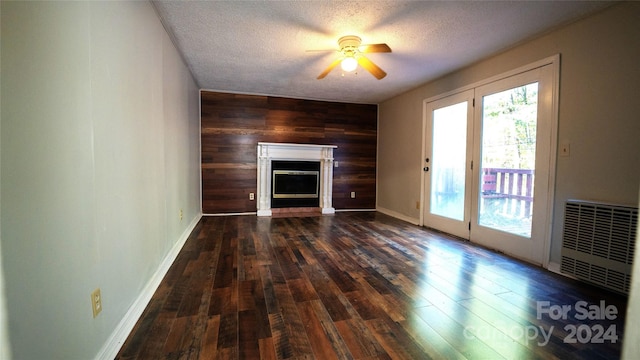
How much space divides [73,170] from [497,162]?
3.63 metres

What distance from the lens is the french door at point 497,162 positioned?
105 inches

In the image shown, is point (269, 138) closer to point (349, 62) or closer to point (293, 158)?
point (293, 158)

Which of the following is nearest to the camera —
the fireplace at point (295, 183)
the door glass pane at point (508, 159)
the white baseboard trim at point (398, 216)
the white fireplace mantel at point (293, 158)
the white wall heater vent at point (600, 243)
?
the white wall heater vent at point (600, 243)

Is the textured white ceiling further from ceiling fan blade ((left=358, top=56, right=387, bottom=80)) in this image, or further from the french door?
the french door

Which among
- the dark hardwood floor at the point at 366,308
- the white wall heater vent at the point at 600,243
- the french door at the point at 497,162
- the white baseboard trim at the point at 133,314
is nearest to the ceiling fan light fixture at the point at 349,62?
the french door at the point at 497,162

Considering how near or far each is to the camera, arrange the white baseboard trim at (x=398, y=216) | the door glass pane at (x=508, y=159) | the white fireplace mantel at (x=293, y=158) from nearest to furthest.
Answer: the door glass pane at (x=508, y=159), the white baseboard trim at (x=398, y=216), the white fireplace mantel at (x=293, y=158)

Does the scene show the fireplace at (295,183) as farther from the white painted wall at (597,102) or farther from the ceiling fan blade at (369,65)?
the white painted wall at (597,102)

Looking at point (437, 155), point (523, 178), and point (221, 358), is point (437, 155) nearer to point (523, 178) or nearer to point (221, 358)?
point (523, 178)

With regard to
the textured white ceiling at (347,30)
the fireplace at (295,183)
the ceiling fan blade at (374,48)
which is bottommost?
the fireplace at (295,183)

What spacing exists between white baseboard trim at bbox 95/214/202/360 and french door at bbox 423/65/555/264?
133 inches

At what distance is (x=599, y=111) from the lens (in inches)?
87.7

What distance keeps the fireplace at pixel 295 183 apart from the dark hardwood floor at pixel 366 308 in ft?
7.34

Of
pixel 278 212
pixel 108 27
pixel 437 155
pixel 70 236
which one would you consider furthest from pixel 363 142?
pixel 70 236

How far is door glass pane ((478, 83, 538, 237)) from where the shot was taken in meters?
2.79
